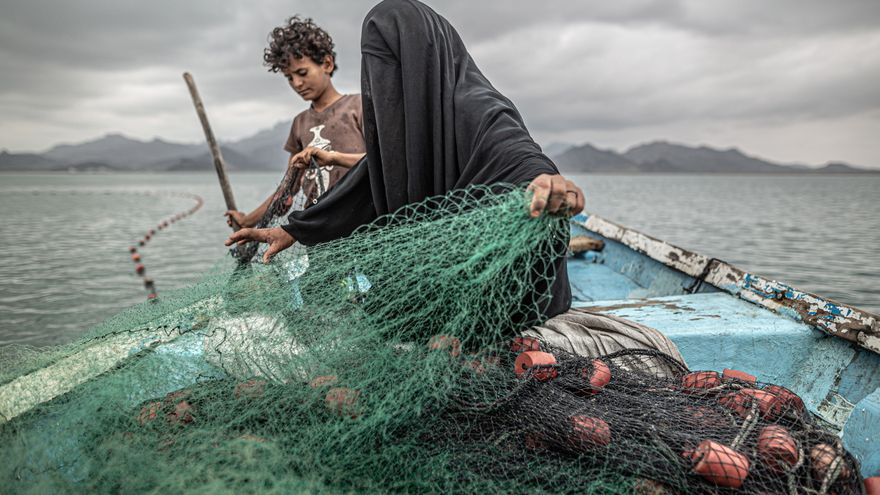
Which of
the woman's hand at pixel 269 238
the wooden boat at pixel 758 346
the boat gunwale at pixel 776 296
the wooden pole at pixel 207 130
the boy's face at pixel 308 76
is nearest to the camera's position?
the wooden boat at pixel 758 346

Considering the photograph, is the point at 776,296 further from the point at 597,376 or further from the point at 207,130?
the point at 207,130

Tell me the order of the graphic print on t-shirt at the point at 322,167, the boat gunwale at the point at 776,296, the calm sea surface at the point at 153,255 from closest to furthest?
the boat gunwale at the point at 776,296 → the graphic print on t-shirt at the point at 322,167 → the calm sea surface at the point at 153,255

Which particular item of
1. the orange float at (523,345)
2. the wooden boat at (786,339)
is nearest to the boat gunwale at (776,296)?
the wooden boat at (786,339)

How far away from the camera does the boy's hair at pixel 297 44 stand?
3.51 metres

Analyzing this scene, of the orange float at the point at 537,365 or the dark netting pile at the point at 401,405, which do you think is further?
the orange float at the point at 537,365

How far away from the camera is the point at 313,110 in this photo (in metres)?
3.80

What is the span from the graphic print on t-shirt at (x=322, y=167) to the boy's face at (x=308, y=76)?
0.82ft

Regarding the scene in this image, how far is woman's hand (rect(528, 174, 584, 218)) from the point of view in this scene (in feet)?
5.27

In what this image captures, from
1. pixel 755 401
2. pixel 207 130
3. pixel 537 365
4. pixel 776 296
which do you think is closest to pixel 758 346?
pixel 776 296

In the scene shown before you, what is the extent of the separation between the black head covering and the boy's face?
1.16 meters

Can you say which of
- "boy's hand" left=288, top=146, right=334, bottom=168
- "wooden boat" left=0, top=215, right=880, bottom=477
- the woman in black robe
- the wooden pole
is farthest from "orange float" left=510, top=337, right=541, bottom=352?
the wooden pole

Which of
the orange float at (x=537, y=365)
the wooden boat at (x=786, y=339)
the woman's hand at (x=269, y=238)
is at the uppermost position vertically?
the woman's hand at (x=269, y=238)

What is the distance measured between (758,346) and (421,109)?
2.40 m

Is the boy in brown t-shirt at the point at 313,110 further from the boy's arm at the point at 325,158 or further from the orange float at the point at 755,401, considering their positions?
the orange float at the point at 755,401
